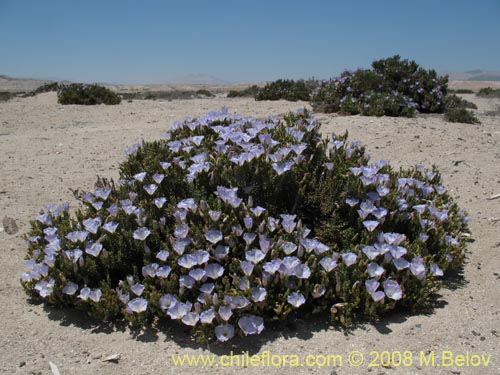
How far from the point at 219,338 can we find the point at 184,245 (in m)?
0.68

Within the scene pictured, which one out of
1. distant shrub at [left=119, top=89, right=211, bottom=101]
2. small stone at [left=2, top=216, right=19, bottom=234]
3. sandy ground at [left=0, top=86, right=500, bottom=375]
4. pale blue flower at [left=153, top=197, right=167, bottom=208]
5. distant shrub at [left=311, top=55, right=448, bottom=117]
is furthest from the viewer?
distant shrub at [left=119, top=89, right=211, bottom=101]

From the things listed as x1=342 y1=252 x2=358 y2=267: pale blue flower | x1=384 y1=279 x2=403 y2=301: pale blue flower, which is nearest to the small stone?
x1=342 y1=252 x2=358 y2=267: pale blue flower

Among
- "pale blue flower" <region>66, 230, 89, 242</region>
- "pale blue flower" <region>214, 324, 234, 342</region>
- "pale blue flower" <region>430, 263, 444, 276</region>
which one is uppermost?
"pale blue flower" <region>66, 230, 89, 242</region>

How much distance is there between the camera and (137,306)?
113 inches

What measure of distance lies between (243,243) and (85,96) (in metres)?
11.5

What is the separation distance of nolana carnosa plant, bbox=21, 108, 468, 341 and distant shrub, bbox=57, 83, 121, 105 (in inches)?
393

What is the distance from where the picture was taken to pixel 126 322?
3.07m

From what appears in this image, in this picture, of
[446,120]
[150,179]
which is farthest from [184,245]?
[446,120]

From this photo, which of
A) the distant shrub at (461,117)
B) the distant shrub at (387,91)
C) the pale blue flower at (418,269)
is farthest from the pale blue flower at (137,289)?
the distant shrub at (461,117)

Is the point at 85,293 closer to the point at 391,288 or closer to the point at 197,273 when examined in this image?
the point at 197,273

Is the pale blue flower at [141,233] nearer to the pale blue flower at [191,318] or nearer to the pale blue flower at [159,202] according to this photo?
the pale blue flower at [159,202]

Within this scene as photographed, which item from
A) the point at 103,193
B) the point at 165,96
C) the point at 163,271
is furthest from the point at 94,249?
the point at 165,96

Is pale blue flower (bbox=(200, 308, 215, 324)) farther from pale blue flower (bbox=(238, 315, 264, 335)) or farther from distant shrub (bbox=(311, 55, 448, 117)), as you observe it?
distant shrub (bbox=(311, 55, 448, 117))

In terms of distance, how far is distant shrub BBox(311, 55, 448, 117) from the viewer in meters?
9.30
